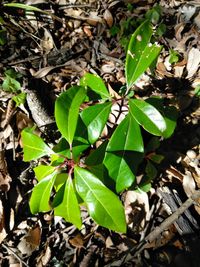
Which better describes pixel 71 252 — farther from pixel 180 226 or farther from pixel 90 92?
pixel 90 92

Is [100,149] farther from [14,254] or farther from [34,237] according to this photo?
[14,254]

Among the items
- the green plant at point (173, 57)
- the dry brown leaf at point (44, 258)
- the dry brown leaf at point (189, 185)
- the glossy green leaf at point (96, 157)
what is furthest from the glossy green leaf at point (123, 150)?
the green plant at point (173, 57)

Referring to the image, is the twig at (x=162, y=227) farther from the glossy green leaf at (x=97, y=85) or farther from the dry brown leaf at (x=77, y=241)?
the glossy green leaf at (x=97, y=85)

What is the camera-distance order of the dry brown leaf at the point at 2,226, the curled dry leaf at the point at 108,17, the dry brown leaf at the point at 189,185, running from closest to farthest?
the dry brown leaf at the point at 189,185, the dry brown leaf at the point at 2,226, the curled dry leaf at the point at 108,17

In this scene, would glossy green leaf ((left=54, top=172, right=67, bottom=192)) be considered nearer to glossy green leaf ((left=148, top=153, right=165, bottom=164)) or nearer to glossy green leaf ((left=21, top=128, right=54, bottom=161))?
glossy green leaf ((left=21, top=128, right=54, bottom=161))

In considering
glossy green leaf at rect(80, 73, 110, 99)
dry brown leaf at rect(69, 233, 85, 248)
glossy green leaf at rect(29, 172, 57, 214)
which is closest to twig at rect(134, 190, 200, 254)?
dry brown leaf at rect(69, 233, 85, 248)

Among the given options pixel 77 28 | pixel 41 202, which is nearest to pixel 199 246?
pixel 41 202
